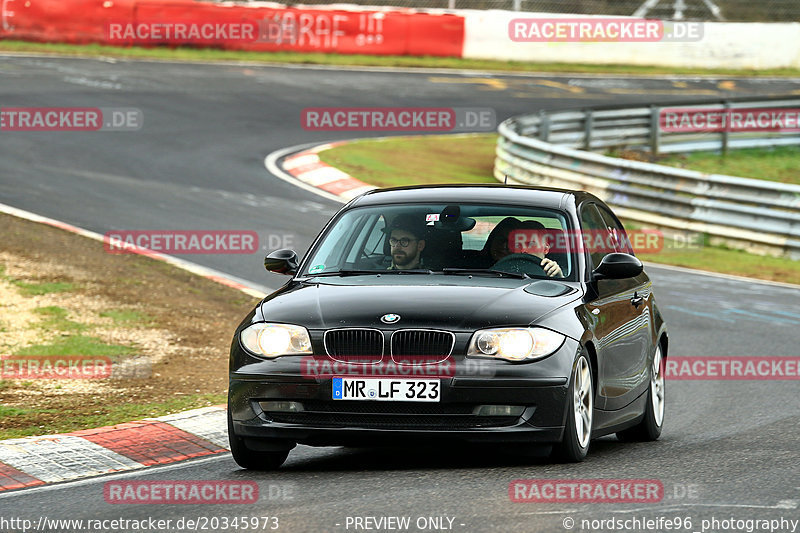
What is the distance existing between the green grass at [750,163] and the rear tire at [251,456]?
19527 mm

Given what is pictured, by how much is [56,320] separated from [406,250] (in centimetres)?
484

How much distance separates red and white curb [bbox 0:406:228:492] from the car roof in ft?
5.48

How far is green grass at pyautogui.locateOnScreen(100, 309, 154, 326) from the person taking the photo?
1216cm

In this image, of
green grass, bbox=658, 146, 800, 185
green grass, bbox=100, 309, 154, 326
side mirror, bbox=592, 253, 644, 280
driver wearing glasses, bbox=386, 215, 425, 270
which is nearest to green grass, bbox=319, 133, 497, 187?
green grass, bbox=658, 146, 800, 185

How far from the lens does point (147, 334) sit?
1177 cm

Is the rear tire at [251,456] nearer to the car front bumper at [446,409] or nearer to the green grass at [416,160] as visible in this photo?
the car front bumper at [446,409]

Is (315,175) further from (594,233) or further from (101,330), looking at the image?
(594,233)

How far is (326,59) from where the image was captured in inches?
1420

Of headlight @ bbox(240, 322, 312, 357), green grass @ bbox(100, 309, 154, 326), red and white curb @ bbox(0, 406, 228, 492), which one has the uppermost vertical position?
headlight @ bbox(240, 322, 312, 357)

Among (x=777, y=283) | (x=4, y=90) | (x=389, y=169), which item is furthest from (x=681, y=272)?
(x=4, y=90)

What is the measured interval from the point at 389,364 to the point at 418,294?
0.52 m

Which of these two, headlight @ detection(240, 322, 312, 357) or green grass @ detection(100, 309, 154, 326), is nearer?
headlight @ detection(240, 322, 312, 357)

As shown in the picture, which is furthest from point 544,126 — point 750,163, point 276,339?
point 276,339

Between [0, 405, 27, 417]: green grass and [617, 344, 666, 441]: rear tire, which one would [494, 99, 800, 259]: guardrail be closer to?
[617, 344, 666, 441]: rear tire
